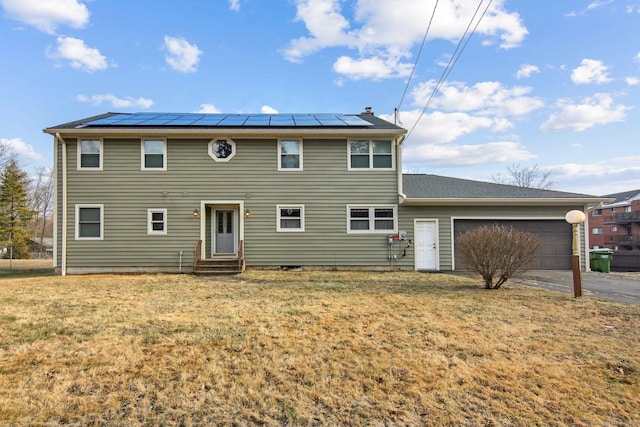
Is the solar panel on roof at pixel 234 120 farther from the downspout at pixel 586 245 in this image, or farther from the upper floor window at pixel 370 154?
the downspout at pixel 586 245

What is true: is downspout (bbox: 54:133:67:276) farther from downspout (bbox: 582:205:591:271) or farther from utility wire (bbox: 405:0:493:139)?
downspout (bbox: 582:205:591:271)

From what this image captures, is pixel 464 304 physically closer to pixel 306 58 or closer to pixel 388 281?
pixel 388 281

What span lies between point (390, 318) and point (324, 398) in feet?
8.96

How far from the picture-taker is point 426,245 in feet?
40.1

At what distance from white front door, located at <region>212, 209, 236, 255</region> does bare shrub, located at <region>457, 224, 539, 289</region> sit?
7714 millimetres

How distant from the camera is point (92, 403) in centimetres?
280

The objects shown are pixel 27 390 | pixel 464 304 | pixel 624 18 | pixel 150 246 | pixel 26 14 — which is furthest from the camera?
pixel 150 246

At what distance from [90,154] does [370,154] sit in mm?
9446

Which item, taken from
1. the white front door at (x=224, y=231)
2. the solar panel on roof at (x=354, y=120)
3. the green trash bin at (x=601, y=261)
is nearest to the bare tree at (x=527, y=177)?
the green trash bin at (x=601, y=261)

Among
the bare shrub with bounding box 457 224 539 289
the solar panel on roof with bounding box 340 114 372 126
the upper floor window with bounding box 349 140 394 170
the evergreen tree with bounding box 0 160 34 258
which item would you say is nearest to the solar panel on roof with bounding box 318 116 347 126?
the solar panel on roof with bounding box 340 114 372 126

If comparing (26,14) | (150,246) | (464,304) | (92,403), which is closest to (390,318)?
(464,304)

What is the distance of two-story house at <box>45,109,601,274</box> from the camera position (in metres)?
11.6

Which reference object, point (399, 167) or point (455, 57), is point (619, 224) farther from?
point (455, 57)

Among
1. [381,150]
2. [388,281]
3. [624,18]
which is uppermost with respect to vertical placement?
[624,18]
